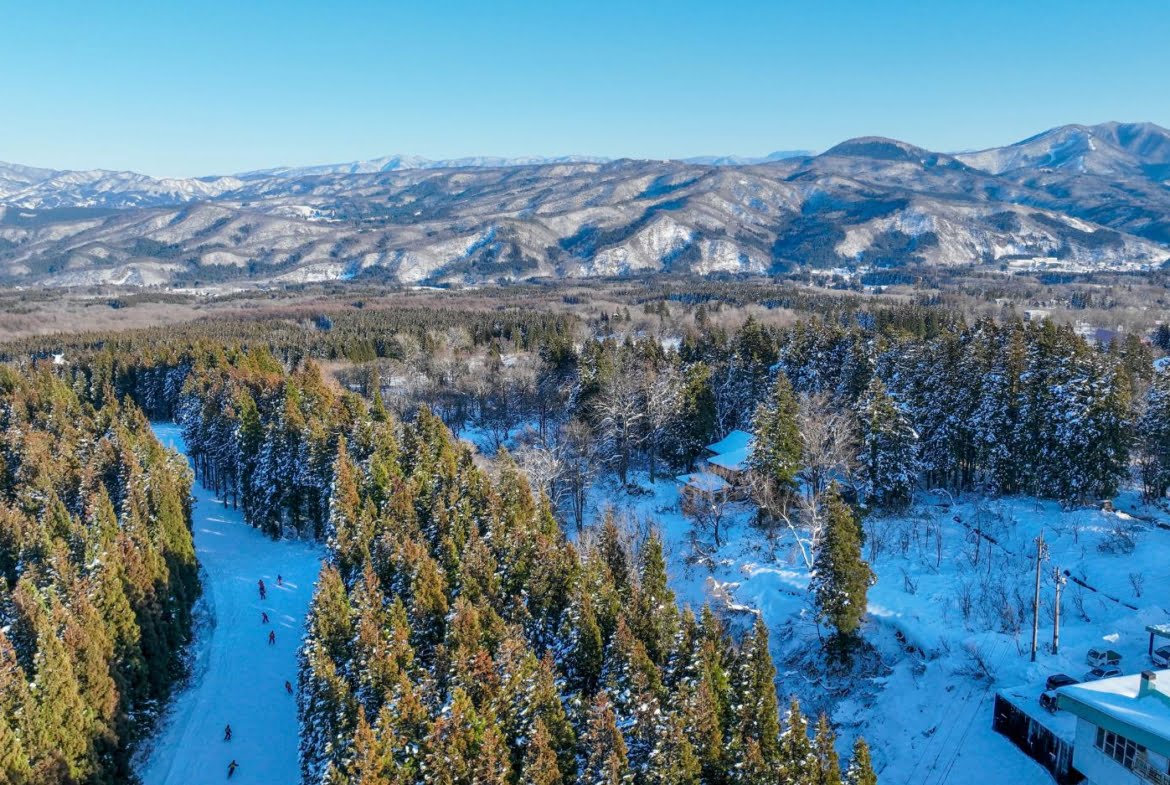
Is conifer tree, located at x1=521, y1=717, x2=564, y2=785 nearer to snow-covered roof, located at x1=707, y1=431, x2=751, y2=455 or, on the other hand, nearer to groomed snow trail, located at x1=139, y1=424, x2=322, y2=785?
groomed snow trail, located at x1=139, y1=424, x2=322, y2=785

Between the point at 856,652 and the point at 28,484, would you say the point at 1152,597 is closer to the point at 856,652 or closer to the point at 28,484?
the point at 856,652

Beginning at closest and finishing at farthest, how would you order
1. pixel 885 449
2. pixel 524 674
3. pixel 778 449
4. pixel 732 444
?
pixel 524 674 → pixel 778 449 → pixel 885 449 → pixel 732 444

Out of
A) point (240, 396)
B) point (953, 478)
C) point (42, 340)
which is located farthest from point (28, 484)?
point (42, 340)

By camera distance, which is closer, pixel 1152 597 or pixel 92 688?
pixel 92 688

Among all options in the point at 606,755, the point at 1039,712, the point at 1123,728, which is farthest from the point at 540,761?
the point at 1039,712

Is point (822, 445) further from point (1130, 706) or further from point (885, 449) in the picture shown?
point (1130, 706)

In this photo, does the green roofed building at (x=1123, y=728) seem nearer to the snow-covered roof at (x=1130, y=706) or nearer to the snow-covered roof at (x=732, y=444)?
the snow-covered roof at (x=1130, y=706)

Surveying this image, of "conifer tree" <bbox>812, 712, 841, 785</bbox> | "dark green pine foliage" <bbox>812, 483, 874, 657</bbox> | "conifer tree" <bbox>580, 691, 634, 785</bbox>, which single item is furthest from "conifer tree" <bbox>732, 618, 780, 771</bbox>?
"dark green pine foliage" <bbox>812, 483, 874, 657</bbox>
